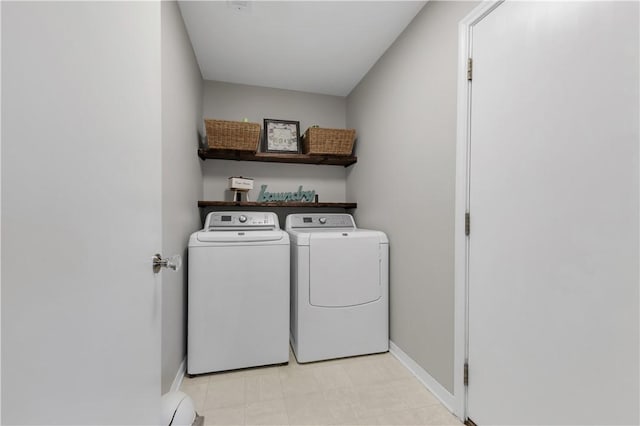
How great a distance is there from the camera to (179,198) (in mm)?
1687

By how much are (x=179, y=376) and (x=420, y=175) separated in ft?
6.48

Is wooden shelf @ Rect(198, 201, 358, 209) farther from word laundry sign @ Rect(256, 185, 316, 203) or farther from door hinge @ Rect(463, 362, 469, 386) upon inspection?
door hinge @ Rect(463, 362, 469, 386)

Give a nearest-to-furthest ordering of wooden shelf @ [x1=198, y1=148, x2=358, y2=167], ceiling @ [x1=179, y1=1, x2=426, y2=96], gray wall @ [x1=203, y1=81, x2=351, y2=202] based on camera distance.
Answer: ceiling @ [x1=179, y1=1, x2=426, y2=96], wooden shelf @ [x1=198, y1=148, x2=358, y2=167], gray wall @ [x1=203, y1=81, x2=351, y2=202]

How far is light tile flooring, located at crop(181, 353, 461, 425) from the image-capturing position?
140 centimetres

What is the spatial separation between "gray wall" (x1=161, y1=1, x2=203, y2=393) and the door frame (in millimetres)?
1506

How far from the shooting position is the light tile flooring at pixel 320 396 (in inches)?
55.1

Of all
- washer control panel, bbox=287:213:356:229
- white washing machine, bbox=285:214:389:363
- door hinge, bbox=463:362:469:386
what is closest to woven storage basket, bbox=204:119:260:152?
washer control panel, bbox=287:213:356:229

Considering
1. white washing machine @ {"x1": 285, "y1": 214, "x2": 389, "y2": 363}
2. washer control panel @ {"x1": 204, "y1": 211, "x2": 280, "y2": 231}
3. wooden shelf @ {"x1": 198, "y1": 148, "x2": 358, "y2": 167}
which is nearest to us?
white washing machine @ {"x1": 285, "y1": 214, "x2": 389, "y2": 363}

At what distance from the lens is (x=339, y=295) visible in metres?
1.97

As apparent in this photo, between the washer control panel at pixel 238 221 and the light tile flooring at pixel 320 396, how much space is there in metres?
1.05

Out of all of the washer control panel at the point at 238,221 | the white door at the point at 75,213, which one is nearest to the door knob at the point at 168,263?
the white door at the point at 75,213

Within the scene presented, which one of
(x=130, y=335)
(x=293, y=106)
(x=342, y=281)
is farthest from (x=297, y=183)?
(x=130, y=335)

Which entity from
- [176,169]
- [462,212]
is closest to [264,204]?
[176,169]

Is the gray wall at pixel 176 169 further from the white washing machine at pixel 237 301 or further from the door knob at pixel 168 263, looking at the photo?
the door knob at pixel 168 263
